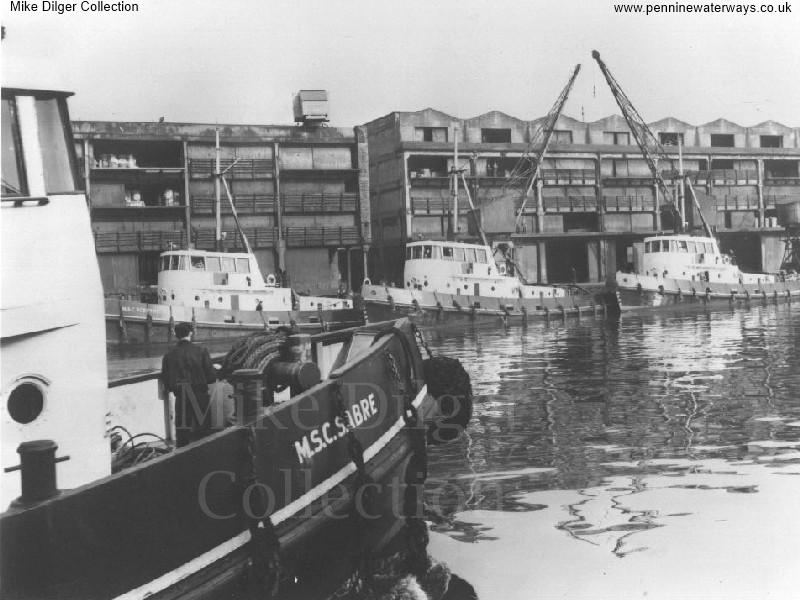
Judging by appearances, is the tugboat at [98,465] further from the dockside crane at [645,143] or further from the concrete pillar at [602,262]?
the concrete pillar at [602,262]

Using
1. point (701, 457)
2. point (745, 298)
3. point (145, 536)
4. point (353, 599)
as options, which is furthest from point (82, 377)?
point (745, 298)

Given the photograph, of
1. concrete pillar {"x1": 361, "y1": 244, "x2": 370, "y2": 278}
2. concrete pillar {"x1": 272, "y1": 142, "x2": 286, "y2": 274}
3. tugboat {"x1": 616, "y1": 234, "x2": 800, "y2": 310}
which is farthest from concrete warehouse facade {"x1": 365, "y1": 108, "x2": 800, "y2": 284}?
concrete pillar {"x1": 272, "y1": 142, "x2": 286, "y2": 274}

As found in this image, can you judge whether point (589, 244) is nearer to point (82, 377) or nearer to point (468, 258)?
point (468, 258)

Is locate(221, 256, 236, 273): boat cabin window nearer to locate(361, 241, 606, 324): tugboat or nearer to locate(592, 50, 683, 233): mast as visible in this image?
locate(361, 241, 606, 324): tugboat

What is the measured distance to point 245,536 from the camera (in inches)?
208

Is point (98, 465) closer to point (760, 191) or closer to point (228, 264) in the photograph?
point (228, 264)

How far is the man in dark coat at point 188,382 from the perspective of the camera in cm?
633

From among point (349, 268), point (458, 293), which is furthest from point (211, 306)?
point (349, 268)

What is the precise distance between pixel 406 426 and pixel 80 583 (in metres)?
4.49

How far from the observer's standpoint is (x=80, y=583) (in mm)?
4020

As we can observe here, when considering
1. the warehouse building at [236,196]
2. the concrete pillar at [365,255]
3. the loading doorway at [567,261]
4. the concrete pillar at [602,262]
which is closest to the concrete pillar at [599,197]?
the concrete pillar at [602,262]

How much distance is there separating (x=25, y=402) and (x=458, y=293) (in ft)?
99.4

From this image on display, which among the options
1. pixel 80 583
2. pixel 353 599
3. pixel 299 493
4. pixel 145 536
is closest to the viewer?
pixel 80 583

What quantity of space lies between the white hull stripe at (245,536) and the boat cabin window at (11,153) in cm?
239
